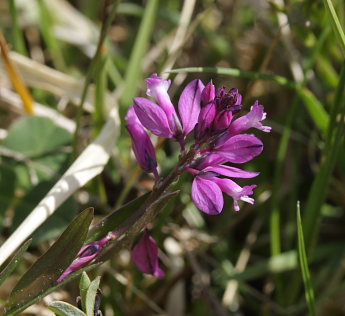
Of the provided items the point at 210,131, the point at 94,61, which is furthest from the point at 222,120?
the point at 94,61

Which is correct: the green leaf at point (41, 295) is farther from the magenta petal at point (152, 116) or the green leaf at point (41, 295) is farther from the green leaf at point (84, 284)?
the magenta petal at point (152, 116)

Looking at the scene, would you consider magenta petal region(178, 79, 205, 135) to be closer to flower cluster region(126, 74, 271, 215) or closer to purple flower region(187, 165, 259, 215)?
flower cluster region(126, 74, 271, 215)

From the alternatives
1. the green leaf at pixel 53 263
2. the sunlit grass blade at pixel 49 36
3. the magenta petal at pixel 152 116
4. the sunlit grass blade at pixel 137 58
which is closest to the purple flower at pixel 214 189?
the magenta petal at pixel 152 116

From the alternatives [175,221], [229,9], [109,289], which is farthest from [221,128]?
[229,9]

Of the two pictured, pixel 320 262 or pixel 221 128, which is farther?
pixel 320 262

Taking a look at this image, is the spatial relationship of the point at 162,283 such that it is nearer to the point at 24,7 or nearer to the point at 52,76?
the point at 52,76

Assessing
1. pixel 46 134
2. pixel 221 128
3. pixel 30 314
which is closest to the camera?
pixel 221 128
